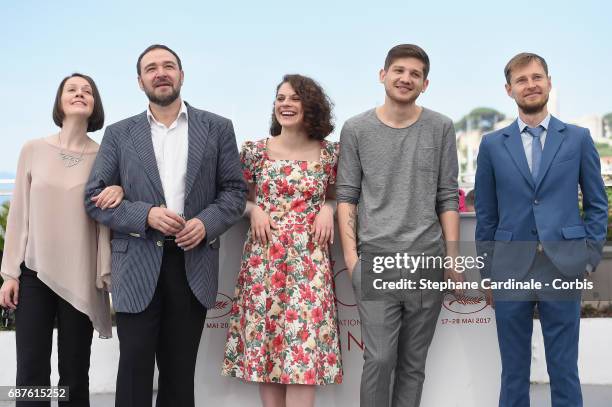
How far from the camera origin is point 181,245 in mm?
2611

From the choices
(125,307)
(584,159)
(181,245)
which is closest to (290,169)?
(181,245)

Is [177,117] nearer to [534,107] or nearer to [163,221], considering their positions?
[163,221]

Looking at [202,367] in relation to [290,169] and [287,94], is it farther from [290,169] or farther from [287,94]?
[287,94]

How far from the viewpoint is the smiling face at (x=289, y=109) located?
9.60ft

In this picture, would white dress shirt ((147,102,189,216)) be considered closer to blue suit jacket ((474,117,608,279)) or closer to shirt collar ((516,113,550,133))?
blue suit jacket ((474,117,608,279))

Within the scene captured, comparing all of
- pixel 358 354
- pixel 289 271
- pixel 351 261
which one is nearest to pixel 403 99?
pixel 351 261

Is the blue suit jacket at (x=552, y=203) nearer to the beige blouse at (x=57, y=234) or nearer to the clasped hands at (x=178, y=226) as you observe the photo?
the clasped hands at (x=178, y=226)

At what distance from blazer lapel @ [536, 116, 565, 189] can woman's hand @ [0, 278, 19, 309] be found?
2135 millimetres

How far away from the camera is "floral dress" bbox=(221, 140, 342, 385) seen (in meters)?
2.83

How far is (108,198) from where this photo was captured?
261 cm

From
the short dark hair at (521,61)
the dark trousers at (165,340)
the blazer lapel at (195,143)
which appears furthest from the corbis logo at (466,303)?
the blazer lapel at (195,143)

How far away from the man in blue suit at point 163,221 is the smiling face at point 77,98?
0.58ft

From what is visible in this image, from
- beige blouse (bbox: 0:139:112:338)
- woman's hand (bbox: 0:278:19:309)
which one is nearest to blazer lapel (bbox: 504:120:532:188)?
beige blouse (bbox: 0:139:112:338)

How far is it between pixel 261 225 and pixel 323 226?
26cm
